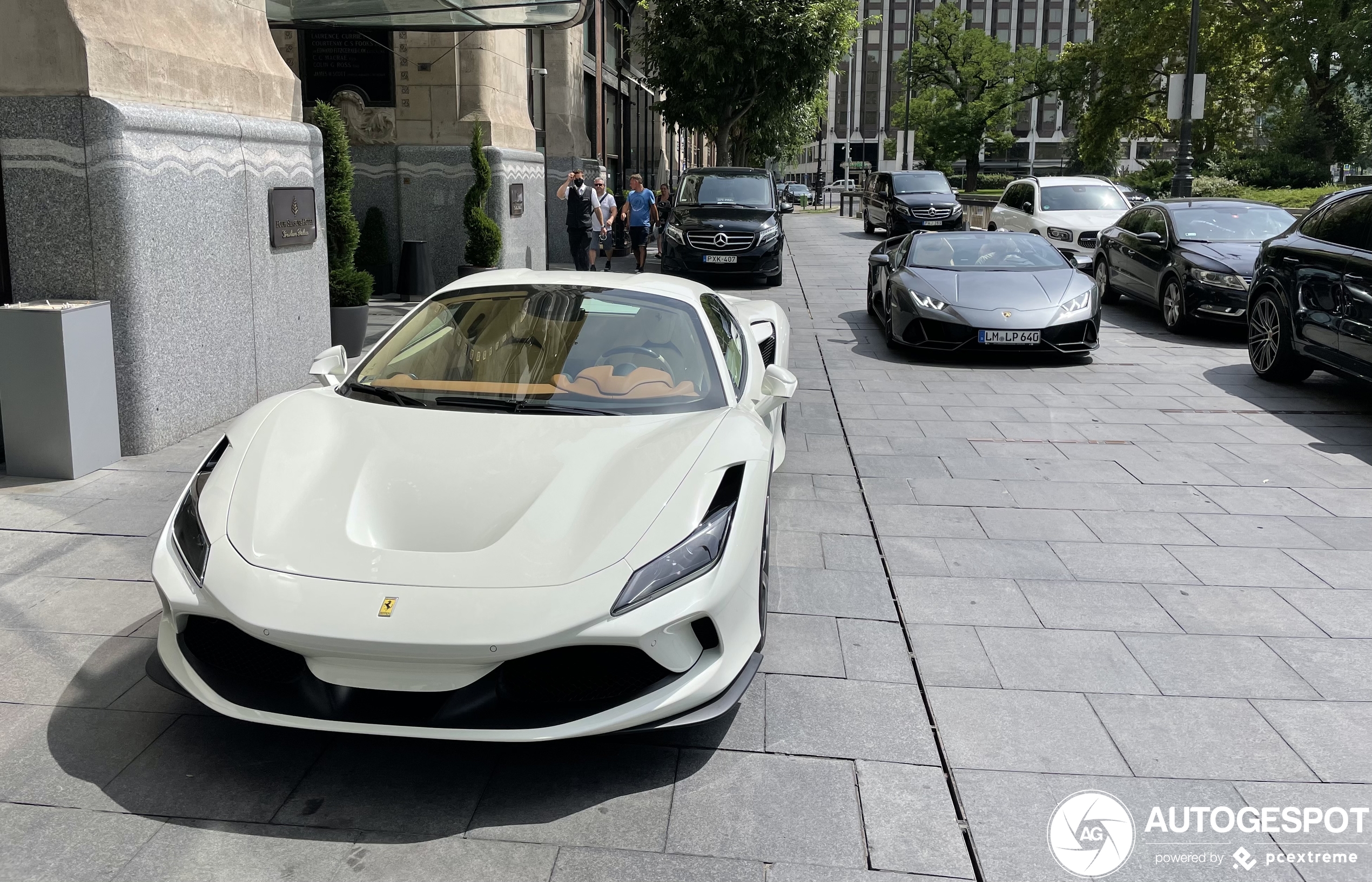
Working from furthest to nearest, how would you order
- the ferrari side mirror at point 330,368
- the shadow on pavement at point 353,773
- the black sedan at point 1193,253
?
the black sedan at point 1193,253
the ferrari side mirror at point 330,368
the shadow on pavement at point 353,773

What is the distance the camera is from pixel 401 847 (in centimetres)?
308

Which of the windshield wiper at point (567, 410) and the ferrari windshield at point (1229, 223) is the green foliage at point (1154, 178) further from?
the windshield wiper at point (567, 410)

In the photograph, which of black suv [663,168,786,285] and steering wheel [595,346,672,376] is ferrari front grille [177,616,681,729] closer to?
steering wheel [595,346,672,376]

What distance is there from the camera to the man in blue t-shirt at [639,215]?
20.3 meters

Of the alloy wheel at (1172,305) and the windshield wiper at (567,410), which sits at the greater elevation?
the windshield wiper at (567,410)

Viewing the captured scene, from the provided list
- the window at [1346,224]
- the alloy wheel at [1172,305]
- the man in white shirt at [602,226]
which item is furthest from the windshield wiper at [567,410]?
the man in white shirt at [602,226]

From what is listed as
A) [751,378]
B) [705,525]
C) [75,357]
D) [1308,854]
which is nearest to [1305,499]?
[751,378]

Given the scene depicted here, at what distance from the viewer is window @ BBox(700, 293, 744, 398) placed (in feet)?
16.2

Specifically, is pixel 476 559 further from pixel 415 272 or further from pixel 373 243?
pixel 373 243

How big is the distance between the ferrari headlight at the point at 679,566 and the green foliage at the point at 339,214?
7417 mm

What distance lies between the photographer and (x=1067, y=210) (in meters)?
19.5

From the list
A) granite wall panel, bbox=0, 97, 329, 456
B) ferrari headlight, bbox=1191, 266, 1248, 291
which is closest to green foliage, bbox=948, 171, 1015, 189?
ferrari headlight, bbox=1191, 266, 1248, 291

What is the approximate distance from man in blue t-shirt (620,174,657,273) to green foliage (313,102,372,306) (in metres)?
9.33

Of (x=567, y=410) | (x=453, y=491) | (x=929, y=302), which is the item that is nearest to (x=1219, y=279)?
(x=929, y=302)
